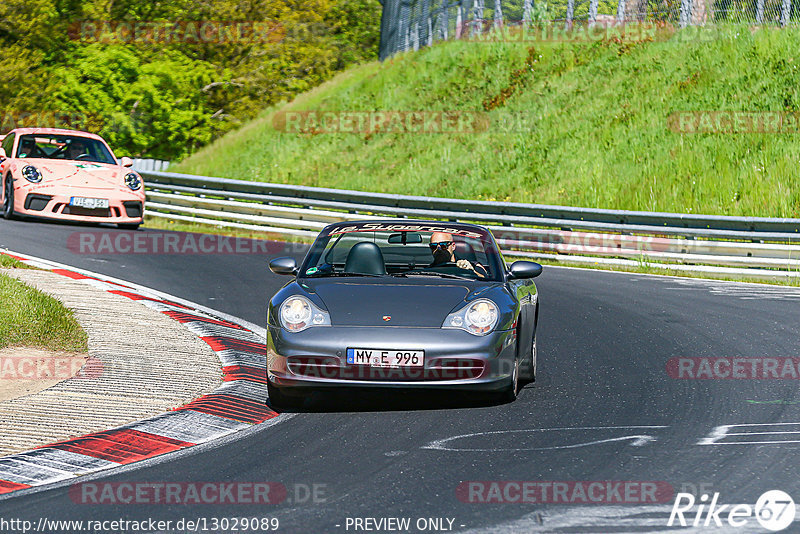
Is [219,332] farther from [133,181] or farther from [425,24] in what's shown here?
[425,24]

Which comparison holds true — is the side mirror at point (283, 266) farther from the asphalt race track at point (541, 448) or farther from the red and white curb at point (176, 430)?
the asphalt race track at point (541, 448)

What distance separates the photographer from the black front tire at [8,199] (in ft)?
63.0

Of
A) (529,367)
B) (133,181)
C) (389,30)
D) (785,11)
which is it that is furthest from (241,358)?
(389,30)

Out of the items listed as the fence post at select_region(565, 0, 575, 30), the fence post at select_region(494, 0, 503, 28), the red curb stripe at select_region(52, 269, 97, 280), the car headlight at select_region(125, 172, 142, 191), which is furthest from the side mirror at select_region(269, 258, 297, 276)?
the fence post at select_region(494, 0, 503, 28)

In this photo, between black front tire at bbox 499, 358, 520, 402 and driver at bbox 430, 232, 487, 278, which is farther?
driver at bbox 430, 232, 487, 278

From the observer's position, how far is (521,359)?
26.5 feet

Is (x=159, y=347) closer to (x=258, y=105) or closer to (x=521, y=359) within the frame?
(x=521, y=359)

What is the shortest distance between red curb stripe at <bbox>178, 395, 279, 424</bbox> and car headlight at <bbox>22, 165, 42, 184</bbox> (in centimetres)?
1208

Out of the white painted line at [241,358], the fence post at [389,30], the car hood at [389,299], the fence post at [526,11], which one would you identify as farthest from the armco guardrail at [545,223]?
the fence post at [389,30]

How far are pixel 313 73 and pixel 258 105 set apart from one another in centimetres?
541

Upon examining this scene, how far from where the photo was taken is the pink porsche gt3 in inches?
738

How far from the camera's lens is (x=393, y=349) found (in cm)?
726

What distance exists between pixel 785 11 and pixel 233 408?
24.1 meters

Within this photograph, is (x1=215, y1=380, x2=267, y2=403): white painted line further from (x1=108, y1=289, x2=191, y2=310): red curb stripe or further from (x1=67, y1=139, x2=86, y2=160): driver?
(x1=67, y1=139, x2=86, y2=160): driver
